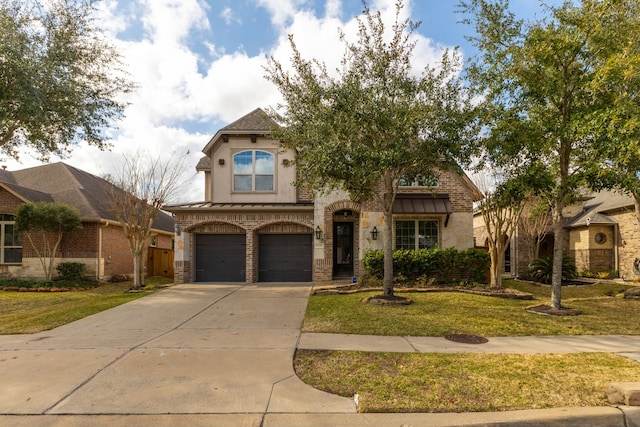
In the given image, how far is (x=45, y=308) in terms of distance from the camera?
10695mm

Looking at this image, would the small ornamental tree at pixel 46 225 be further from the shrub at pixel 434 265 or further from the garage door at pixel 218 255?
the shrub at pixel 434 265

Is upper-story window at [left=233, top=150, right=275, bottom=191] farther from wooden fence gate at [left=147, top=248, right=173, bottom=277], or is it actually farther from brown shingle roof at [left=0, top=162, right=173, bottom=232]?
wooden fence gate at [left=147, top=248, right=173, bottom=277]

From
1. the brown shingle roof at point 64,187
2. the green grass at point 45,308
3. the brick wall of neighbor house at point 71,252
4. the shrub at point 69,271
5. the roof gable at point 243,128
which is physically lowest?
the green grass at point 45,308

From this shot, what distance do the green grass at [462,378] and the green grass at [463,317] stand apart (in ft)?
5.48

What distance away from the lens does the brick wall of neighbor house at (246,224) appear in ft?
51.2

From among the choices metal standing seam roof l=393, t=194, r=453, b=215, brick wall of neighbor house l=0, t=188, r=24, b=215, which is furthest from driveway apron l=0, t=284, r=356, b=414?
brick wall of neighbor house l=0, t=188, r=24, b=215

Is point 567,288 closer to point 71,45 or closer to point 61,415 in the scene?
point 61,415

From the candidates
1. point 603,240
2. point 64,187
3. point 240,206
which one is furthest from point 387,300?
point 64,187

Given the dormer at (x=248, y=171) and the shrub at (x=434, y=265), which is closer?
the shrub at (x=434, y=265)

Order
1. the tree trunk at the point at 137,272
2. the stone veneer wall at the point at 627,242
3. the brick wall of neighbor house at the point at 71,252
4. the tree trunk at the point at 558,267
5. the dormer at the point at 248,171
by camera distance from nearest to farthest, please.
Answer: the tree trunk at the point at 558,267 → the tree trunk at the point at 137,272 → the dormer at the point at 248,171 → the brick wall of neighbor house at the point at 71,252 → the stone veneer wall at the point at 627,242

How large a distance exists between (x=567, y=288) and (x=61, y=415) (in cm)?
1586

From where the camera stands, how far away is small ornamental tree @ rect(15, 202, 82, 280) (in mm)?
15367

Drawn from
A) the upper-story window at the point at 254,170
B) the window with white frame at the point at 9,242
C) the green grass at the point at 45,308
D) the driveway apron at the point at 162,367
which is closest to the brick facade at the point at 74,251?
the window with white frame at the point at 9,242

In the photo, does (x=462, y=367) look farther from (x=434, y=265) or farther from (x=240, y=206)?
(x=240, y=206)
